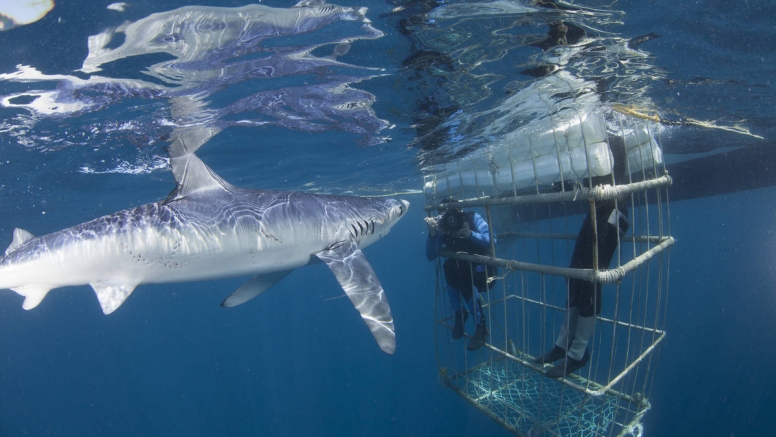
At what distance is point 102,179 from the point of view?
13.5 m

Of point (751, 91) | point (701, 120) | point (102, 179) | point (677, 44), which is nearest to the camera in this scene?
point (677, 44)

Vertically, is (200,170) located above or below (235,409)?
above

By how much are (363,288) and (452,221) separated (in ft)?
7.35

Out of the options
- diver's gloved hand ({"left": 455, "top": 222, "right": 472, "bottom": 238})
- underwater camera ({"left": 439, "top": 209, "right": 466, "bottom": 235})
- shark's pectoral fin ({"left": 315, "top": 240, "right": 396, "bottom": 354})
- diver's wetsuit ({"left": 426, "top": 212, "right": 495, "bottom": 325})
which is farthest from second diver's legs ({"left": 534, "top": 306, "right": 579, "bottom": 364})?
shark's pectoral fin ({"left": 315, "top": 240, "right": 396, "bottom": 354})

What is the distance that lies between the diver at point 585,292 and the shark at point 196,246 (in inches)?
100

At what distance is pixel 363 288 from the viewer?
4.79 metres

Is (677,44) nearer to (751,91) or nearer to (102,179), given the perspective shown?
(751,91)

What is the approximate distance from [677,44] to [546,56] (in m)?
2.18

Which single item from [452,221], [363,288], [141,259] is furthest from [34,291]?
[452,221]

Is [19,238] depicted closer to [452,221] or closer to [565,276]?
[452,221]

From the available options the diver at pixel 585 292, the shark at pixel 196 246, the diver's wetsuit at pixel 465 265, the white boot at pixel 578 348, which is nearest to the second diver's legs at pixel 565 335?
the diver at pixel 585 292

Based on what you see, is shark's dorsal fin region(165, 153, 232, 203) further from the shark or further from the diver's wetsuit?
the diver's wetsuit

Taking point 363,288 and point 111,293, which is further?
point 363,288

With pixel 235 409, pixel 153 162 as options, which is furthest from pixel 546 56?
pixel 235 409
